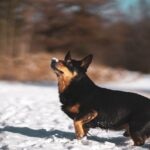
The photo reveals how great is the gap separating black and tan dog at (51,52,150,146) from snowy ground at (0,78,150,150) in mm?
282

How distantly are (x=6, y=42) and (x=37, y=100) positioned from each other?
57.9 feet

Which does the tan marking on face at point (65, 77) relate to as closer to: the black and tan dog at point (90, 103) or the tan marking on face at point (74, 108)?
the black and tan dog at point (90, 103)

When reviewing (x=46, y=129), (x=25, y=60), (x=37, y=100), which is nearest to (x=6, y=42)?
(x=25, y=60)

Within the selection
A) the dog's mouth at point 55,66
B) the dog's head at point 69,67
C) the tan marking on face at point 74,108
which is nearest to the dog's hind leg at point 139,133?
the tan marking on face at point 74,108

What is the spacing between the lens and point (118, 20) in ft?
138

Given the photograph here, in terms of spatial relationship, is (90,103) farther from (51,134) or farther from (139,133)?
(51,134)

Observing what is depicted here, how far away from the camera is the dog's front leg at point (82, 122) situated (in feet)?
30.1

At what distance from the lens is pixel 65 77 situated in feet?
30.1

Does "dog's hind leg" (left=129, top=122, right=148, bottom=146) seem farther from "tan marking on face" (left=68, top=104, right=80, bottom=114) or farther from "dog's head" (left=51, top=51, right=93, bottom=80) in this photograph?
"dog's head" (left=51, top=51, right=93, bottom=80)

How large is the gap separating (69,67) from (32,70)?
22827mm

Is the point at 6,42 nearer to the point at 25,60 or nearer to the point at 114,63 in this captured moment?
the point at 25,60

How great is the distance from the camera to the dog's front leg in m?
9.17

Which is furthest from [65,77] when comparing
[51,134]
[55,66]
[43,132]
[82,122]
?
[43,132]

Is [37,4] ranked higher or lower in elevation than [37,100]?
higher
